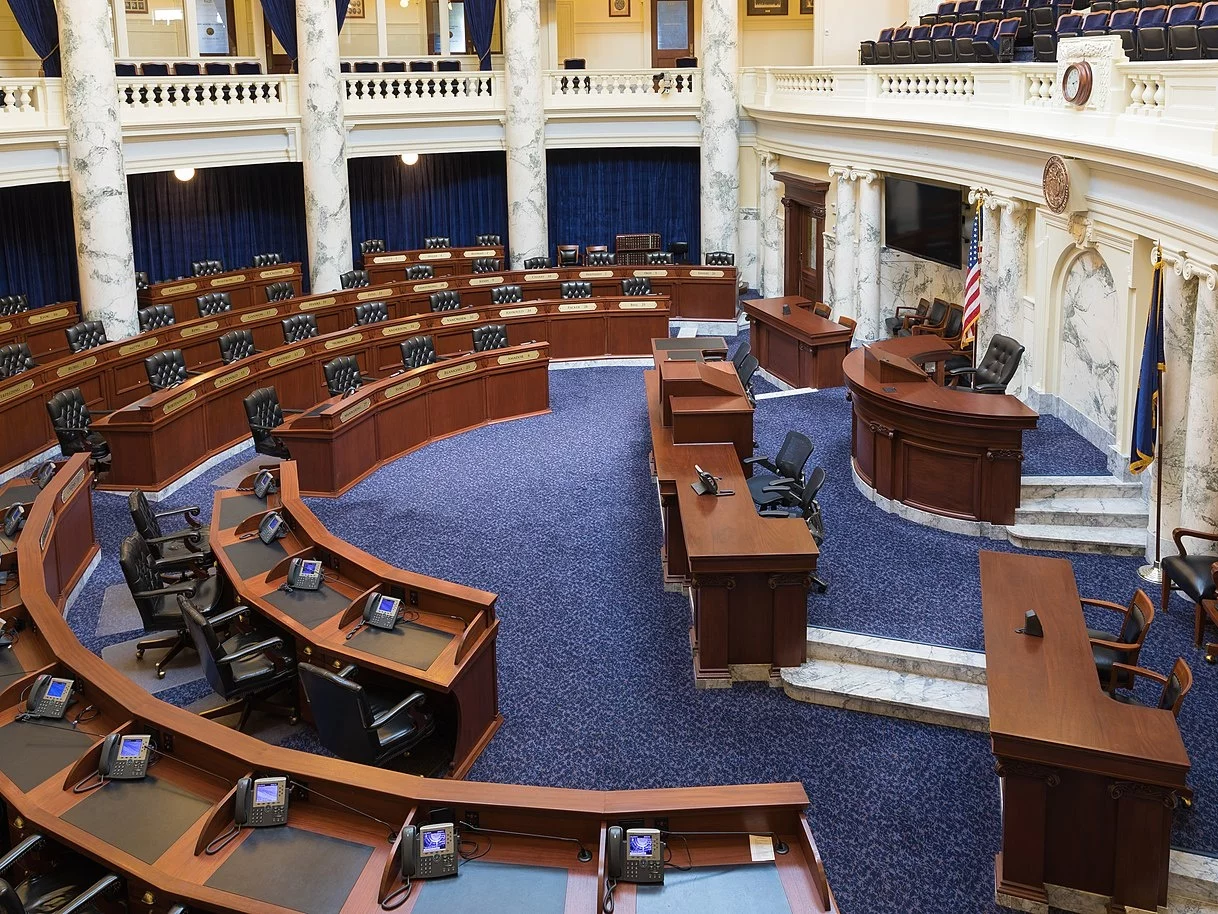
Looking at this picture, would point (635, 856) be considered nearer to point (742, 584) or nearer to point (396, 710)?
point (396, 710)

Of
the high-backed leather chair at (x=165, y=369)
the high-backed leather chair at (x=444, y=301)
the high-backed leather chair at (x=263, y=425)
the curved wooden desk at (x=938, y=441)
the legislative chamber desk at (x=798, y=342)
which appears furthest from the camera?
the high-backed leather chair at (x=444, y=301)

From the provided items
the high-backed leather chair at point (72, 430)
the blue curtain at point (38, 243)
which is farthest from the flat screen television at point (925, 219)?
the blue curtain at point (38, 243)

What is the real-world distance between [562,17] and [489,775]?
18502 millimetres

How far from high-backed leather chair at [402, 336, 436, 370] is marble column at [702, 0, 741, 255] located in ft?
22.8

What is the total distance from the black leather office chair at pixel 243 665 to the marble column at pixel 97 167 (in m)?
8.37

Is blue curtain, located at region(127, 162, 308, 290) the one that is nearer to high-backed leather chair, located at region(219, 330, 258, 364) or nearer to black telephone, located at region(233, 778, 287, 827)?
high-backed leather chair, located at region(219, 330, 258, 364)

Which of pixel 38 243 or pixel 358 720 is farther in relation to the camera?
pixel 38 243

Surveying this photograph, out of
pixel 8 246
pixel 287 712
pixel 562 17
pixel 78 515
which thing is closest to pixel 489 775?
pixel 287 712

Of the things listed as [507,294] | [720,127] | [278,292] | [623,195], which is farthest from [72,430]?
[623,195]

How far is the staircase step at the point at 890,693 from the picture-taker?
6.95 meters

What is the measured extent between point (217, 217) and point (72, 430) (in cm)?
898

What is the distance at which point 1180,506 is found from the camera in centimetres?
866

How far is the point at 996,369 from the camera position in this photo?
1099 cm

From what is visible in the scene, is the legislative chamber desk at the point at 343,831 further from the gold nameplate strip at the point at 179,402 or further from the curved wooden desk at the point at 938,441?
the gold nameplate strip at the point at 179,402
